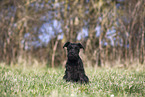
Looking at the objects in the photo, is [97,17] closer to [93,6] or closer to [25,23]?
[93,6]

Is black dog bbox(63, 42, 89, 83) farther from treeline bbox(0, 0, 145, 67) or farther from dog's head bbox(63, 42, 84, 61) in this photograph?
treeline bbox(0, 0, 145, 67)

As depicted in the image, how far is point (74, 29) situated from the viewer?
869cm

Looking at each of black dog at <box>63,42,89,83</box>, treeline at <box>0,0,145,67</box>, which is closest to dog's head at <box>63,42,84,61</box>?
black dog at <box>63,42,89,83</box>

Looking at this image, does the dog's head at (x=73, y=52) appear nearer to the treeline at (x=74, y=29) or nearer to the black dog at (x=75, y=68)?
the black dog at (x=75, y=68)

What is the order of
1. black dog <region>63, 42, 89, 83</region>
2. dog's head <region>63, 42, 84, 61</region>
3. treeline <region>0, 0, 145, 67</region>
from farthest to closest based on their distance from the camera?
1. treeline <region>0, 0, 145, 67</region>
2. black dog <region>63, 42, 89, 83</region>
3. dog's head <region>63, 42, 84, 61</region>

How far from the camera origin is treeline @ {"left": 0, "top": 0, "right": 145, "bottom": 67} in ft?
27.4

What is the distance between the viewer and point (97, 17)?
29.3ft

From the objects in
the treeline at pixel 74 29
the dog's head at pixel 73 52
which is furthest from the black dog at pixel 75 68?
the treeline at pixel 74 29

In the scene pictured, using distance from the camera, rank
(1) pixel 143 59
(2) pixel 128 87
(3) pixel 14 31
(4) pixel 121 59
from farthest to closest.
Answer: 1. (3) pixel 14 31
2. (4) pixel 121 59
3. (1) pixel 143 59
4. (2) pixel 128 87

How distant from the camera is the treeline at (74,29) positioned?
8.34 m

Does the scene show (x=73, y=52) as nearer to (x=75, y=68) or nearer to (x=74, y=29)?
(x=75, y=68)

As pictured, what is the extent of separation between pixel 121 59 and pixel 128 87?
16.1 feet

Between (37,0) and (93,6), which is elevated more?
(37,0)

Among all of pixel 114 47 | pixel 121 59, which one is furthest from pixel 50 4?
pixel 121 59
